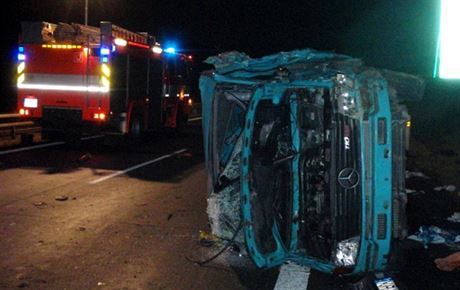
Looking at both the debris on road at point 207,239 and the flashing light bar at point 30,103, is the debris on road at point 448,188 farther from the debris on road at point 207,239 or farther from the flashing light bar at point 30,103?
the flashing light bar at point 30,103

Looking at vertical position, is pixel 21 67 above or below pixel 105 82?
above

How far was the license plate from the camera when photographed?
17.1 ft

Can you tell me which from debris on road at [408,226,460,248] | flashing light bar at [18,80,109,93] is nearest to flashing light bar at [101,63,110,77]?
flashing light bar at [18,80,109,93]

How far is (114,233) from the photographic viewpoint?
7121 millimetres

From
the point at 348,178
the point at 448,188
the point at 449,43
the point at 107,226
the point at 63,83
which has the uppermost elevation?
the point at 449,43

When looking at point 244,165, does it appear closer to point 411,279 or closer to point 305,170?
point 305,170

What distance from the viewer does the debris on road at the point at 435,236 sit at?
23.1 ft

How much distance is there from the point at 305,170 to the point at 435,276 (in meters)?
1.71

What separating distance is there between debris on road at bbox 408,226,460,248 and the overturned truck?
6.22 ft

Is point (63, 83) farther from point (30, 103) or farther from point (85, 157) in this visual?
point (85, 157)

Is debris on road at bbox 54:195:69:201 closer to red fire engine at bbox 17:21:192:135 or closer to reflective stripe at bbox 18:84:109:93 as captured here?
red fire engine at bbox 17:21:192:135

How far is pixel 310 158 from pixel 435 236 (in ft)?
8.01

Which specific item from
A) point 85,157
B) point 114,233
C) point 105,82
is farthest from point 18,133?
point 114,233

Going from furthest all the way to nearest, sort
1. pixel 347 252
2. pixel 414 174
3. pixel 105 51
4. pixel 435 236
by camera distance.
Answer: pixel 105 51 < pixel 414 174 < pixel 435 236 < pixel 347 252
